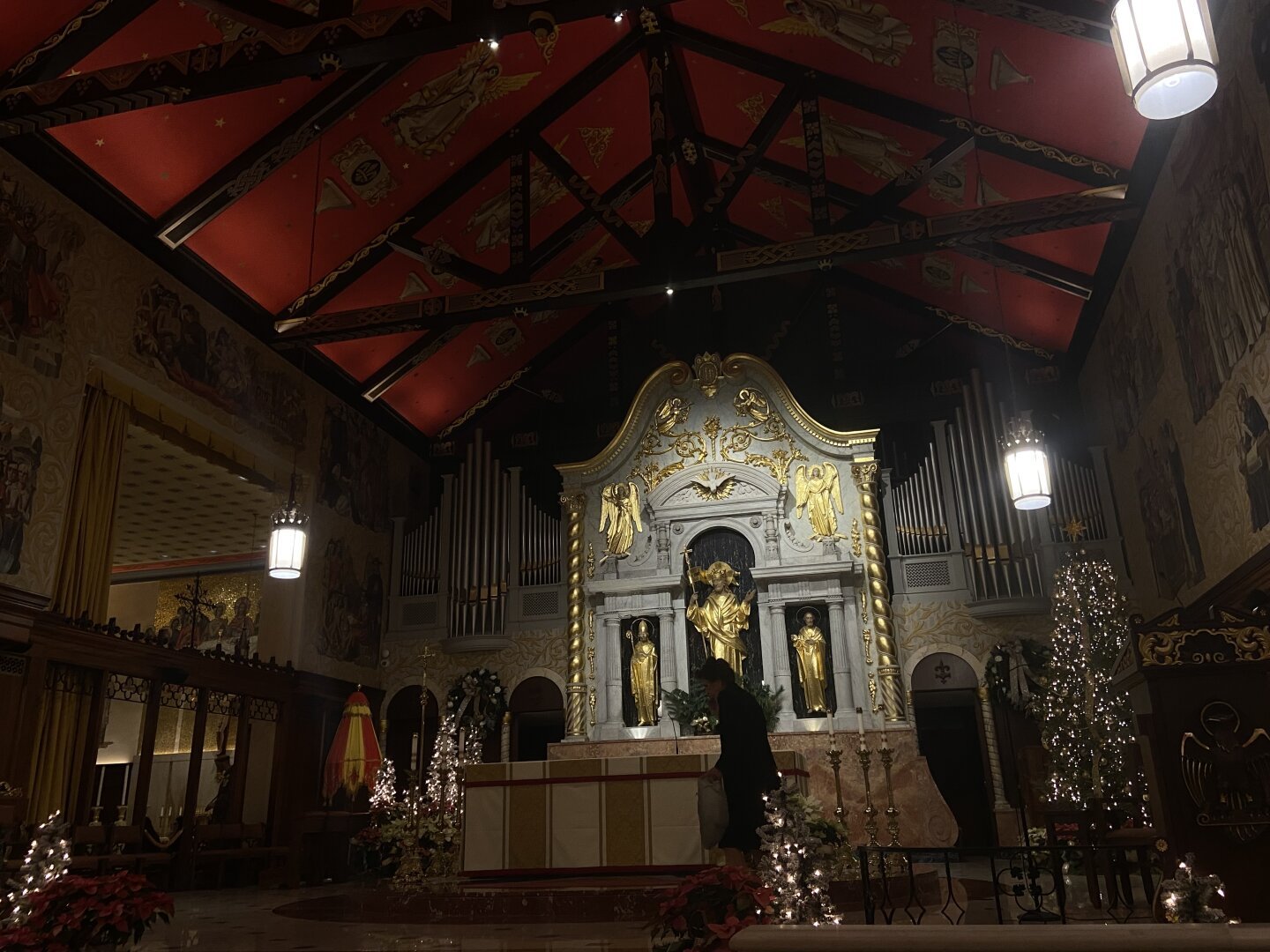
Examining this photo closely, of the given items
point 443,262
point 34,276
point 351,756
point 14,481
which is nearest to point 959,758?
point 351,756

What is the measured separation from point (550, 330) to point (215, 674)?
727cm

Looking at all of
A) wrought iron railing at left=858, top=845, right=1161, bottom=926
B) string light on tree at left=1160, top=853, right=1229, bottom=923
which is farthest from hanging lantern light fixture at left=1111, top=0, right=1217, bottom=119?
wrought iron railing at left=858, top=845, right=1161, bottom=926

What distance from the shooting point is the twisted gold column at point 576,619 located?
43.1 feet

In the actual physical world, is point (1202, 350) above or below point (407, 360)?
below

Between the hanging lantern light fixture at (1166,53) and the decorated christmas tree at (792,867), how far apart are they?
138 inches

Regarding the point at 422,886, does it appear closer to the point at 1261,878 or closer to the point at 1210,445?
the point at 1261,878

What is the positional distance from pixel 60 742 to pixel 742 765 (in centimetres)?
710

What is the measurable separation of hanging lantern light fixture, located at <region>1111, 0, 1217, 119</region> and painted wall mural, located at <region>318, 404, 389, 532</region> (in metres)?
11.7

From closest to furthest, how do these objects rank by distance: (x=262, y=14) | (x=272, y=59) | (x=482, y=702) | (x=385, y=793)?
(x=272, y=59)
(x=262, y=14)
(x=385, y=793)
(x=482, y=702)

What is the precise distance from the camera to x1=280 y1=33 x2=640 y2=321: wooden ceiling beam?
12.2 metres

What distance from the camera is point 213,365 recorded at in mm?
11539

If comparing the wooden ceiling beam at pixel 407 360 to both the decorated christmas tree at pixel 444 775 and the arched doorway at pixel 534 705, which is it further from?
the decorated christmas tree at pixel 444 775

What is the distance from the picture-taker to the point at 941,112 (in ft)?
34.8

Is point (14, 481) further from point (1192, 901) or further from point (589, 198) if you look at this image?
point (1192, 901)
